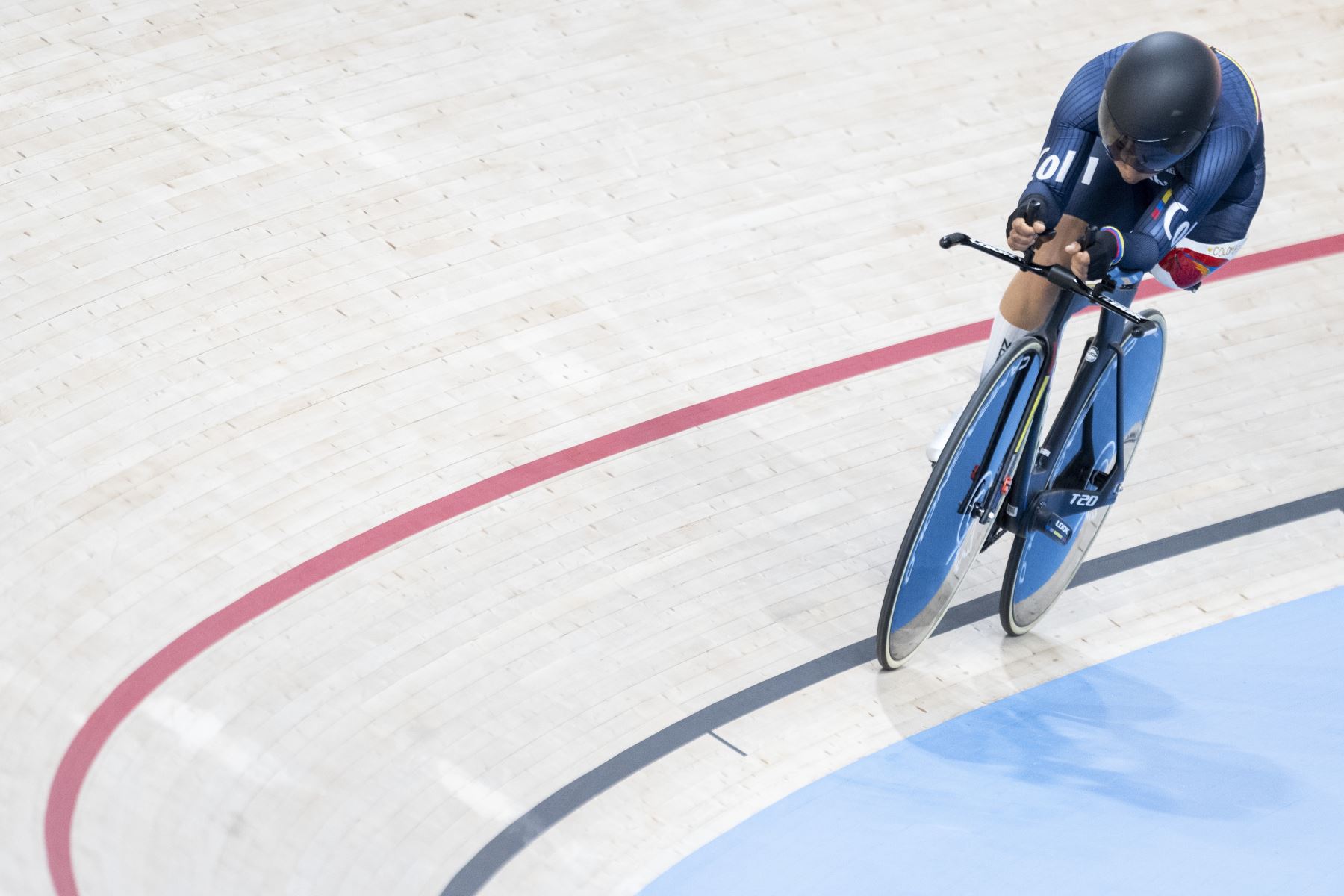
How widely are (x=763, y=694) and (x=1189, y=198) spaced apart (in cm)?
138

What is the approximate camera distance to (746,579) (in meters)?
3.53

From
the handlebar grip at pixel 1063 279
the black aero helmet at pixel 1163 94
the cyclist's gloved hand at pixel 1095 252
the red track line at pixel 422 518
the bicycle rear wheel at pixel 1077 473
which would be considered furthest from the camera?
the bicycle rear wheel at pixel 1077 473

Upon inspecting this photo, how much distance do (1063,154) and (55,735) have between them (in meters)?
2.30

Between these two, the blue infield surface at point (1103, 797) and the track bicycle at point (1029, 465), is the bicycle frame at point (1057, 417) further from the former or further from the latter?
the blue infield surface at point (1103, 797)

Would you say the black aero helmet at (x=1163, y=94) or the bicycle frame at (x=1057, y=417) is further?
the bicycle frame at (x=1057, y=417)

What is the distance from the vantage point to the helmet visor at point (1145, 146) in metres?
2.56

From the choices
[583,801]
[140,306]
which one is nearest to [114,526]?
[140,306]

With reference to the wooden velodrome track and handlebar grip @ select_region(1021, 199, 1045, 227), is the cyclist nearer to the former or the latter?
handlebar grip @ select_region(1021, 199, 1045, 227)

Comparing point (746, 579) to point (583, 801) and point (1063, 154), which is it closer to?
point (583, 801)

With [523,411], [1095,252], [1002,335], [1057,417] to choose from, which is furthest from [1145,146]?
[523,411]

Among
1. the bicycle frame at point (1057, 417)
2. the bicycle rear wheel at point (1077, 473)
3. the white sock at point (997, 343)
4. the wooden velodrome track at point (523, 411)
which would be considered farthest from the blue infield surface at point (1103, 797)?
the white sock at point (997, 343)

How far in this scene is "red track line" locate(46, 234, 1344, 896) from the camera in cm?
283

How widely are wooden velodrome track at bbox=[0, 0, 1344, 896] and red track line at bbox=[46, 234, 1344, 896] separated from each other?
1 centimetres

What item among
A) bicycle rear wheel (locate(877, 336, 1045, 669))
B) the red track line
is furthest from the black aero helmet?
the red track line
